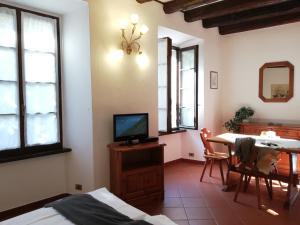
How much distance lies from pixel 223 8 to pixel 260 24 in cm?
111

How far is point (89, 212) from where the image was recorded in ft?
5.44

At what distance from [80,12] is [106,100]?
113cm

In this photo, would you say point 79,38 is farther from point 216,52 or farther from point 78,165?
point 216,52

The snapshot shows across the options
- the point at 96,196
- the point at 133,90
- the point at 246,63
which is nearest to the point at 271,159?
the point at 133,90

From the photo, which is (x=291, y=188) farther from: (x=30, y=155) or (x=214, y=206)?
(x=30, y=155)

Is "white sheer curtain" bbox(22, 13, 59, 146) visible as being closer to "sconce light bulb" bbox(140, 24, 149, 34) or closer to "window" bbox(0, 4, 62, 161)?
"window" bbox(0, 4, 62, 161)

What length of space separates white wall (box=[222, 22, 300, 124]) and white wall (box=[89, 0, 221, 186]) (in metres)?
1.86

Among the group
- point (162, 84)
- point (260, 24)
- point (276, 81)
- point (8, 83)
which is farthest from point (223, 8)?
point (8, 83)

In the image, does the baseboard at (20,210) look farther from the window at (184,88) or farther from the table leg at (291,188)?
the table leg at (291,188)

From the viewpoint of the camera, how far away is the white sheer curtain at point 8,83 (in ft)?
9.66

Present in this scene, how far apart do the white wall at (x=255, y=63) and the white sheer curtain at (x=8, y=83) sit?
4.12 m

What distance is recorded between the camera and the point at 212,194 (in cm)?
364

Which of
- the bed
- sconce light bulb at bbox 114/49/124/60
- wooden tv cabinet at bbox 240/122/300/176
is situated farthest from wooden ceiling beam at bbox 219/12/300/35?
the bed

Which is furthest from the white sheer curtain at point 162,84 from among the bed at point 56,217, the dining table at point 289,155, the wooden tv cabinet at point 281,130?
the bed at point 56,217
